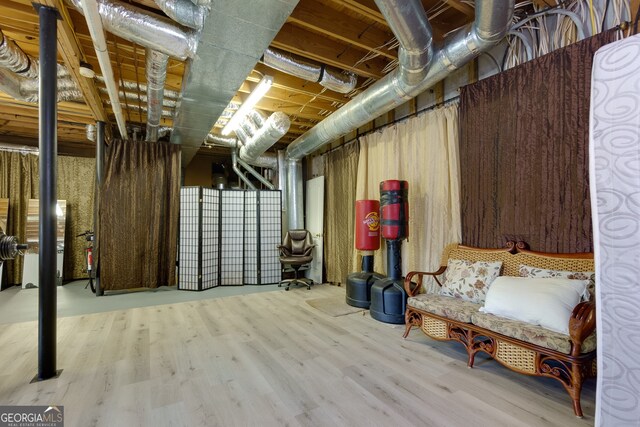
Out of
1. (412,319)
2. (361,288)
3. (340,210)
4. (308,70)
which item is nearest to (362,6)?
(308,70)

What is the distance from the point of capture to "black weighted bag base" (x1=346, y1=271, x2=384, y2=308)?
3615 millimetres

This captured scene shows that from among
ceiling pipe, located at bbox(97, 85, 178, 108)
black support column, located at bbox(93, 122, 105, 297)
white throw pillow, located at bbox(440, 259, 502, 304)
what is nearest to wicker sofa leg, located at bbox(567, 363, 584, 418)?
white throw pillow, located at bbox(440, 259, 502, 304)

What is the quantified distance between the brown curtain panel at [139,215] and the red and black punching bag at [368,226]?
3.24m

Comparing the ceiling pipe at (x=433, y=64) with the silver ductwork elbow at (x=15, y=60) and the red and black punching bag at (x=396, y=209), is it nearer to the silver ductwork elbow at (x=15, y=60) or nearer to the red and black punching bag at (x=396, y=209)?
the red and black punching bag at (x=396, y=209)

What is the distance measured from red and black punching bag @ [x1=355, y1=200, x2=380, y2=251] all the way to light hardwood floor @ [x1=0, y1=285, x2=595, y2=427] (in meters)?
0.98

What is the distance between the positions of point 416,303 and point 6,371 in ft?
11.0

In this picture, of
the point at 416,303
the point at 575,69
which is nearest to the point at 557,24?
the point at 575,69

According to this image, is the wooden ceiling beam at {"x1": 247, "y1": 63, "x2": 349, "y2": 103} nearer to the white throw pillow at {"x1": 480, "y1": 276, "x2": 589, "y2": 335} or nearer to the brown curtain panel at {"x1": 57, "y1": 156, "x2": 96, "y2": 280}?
the white throw pillow at {"x1": 480, "y1": 276, "x2": 589, "y2": 335}

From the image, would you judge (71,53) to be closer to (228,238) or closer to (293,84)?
(293,84)

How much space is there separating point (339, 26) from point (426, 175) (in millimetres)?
1839

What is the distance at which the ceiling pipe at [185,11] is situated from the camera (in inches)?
77.0

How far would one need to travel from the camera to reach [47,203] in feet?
6.89

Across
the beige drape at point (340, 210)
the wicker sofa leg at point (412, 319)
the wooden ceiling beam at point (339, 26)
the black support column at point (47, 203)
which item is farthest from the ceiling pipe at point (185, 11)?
the beige drape at point (340, 210)

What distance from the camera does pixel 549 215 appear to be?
2.26 m
